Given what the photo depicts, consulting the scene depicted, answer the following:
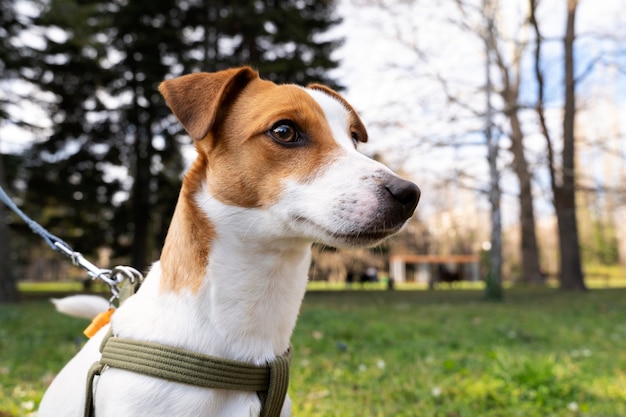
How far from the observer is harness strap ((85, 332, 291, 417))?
1.86 m

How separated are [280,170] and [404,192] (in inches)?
19.9

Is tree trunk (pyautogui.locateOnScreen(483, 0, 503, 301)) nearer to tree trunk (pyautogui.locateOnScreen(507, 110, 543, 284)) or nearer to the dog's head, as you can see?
tree trunk (pyautogui.locateOnScreen(507, 110, 543, 284))

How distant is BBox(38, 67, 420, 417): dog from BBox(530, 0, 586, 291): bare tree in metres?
15.3

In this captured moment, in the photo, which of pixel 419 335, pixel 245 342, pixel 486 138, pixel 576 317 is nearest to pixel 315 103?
pixel 245 342

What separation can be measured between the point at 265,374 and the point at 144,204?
1740 centimetres

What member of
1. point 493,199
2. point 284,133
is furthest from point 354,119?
point 493,199

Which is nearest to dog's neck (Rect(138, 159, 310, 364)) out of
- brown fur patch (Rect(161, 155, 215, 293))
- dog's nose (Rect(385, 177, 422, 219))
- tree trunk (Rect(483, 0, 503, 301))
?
brown fur patch (Rect(161, 155, 215, 293))

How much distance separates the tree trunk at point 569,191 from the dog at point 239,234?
53.6 feet

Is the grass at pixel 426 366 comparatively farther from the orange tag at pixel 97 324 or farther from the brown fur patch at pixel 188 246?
the brown fur patch at pixel 188 246

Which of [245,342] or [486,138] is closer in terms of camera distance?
[245,342]

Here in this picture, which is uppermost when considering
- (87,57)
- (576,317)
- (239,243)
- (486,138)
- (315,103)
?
(87,57)

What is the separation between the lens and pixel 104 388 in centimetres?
192

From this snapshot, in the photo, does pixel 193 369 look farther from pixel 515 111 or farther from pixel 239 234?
pixel 515 111

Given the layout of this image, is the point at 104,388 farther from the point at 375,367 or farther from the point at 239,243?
the point at 375,367
